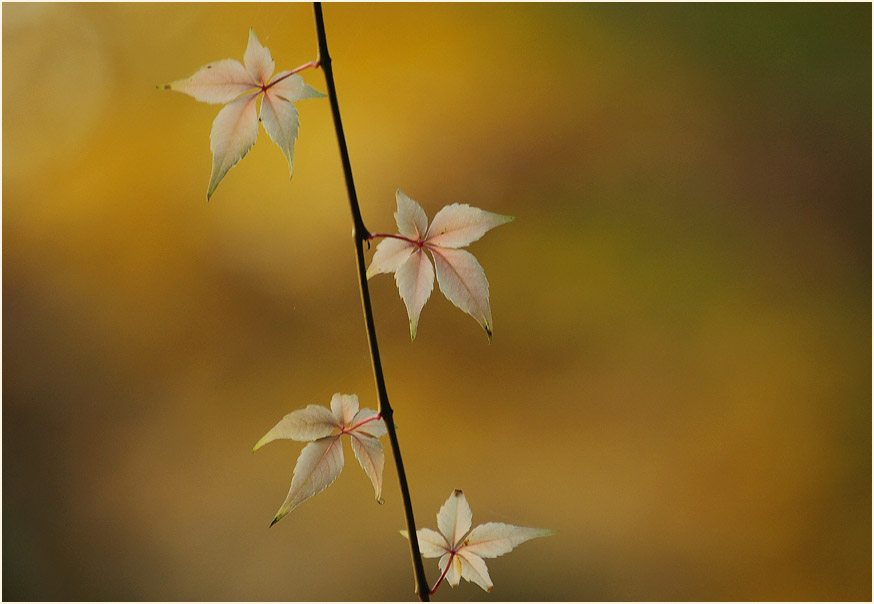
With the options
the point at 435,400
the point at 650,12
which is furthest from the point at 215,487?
the point at 650,12

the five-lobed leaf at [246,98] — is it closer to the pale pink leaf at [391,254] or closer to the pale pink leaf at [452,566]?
the pale pink leaf at [391,254]

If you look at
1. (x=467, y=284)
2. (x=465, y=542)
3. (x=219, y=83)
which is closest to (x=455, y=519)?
(x=465, y=542)

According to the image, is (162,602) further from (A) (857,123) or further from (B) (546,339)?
(A) (857,123)

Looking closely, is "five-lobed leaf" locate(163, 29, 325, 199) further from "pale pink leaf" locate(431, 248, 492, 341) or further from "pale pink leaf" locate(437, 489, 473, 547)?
"pale pink leaf" locate(437, 489, 473, 547)

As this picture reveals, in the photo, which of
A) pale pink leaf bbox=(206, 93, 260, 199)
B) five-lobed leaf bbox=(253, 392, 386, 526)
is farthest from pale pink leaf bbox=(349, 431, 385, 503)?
pale pink leaf bbox=(206, 93, 260, 199)

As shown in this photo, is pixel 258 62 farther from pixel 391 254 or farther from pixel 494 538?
pixel 494 538
